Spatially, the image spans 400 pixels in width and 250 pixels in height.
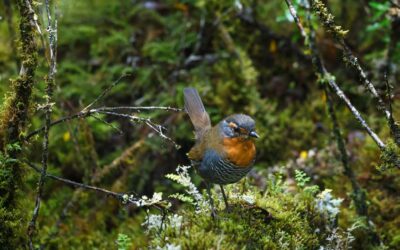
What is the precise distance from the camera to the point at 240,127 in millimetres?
3787

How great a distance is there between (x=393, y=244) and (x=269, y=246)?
1.50 meters

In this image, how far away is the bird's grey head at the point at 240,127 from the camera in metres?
3.76

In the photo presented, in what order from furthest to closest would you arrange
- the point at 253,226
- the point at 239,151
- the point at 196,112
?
the point at 196,112 < the point at 239,151 < the point at 253,226

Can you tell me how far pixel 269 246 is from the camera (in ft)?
11.4

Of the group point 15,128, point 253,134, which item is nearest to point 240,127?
point 253,134

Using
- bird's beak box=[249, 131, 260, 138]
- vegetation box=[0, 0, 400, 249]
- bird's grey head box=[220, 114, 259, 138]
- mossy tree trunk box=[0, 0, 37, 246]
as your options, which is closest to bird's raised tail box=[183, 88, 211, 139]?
vegetation box=[0, 0, 400, 249]

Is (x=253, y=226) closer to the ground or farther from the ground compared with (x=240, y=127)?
closer to the ground

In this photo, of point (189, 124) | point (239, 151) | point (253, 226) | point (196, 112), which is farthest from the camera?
point (189, 124)

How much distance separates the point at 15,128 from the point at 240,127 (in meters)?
1.59

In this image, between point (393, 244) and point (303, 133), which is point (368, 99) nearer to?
point (303, 133)

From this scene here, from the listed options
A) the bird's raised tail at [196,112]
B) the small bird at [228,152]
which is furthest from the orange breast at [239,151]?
the bird's raised tail at [196,112]

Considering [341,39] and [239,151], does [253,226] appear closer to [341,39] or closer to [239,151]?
[239,151]

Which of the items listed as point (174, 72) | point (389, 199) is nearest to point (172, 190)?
point (174, 72)

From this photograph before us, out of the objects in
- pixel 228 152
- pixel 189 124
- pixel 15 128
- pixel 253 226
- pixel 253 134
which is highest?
pixel 189 124
